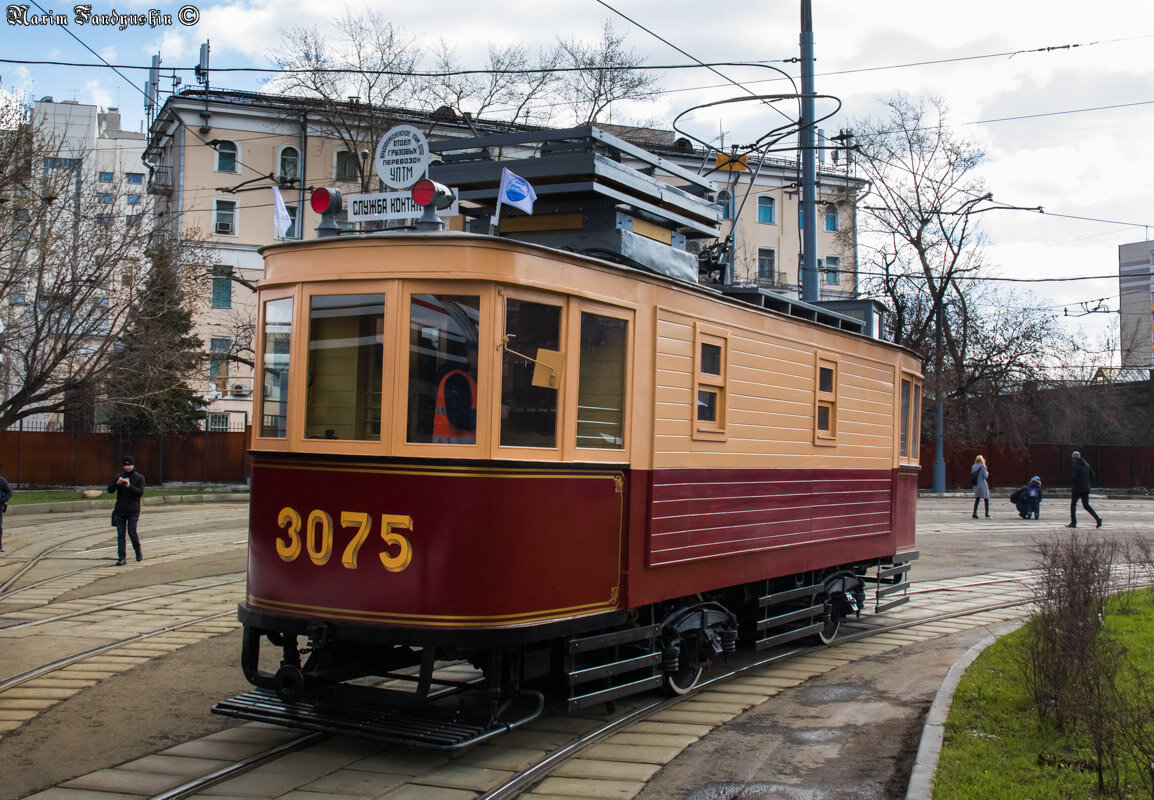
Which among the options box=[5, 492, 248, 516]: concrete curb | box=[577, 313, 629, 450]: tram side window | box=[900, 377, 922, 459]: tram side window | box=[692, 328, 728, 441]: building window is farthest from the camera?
box=[5, 492, 248, 516]: concrete curb

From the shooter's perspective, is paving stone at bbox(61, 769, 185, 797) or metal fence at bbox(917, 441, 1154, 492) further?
metal fence at bbox(917, 441, 1154, 492)

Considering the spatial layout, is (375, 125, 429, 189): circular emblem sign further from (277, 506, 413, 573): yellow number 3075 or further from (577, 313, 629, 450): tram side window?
(277, 506, 413, 573): yellow number 3075

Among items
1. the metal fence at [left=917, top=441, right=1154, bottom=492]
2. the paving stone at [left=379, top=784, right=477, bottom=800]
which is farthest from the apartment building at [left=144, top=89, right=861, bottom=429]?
the paving stone at [left=379, top=784, right=477, bottom=800]

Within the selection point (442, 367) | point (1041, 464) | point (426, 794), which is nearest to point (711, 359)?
point (442, 367)

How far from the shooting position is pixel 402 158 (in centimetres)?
745

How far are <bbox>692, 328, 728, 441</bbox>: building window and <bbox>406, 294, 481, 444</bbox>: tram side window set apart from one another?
222 centimetres

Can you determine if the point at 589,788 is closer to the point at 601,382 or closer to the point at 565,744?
the point at 565,744

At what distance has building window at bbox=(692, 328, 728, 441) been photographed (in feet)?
27.3

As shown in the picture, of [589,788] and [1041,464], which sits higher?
[1041,464]

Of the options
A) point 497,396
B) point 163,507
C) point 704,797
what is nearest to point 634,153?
point 497,396

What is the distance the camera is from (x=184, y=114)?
43844mm

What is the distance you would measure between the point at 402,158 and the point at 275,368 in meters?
1.64

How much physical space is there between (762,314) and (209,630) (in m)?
6.22

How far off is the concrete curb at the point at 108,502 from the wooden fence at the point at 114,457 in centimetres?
317
